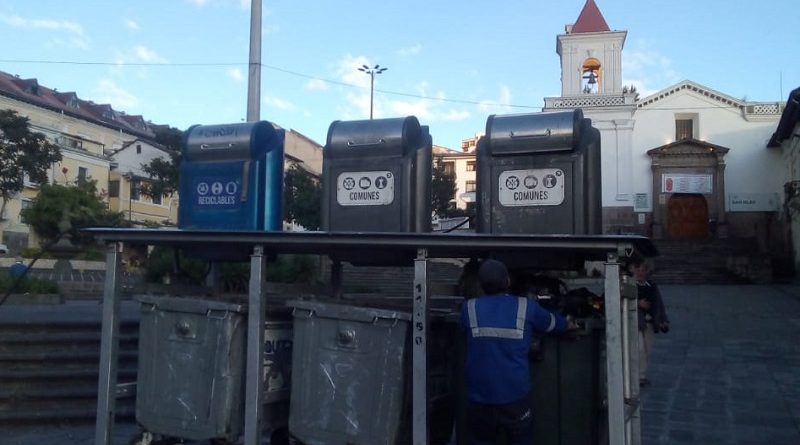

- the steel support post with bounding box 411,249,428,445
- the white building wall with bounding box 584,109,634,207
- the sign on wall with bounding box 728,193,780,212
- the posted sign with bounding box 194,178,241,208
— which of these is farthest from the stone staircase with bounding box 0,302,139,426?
the sign on wall with bounding box 728,193,780,212

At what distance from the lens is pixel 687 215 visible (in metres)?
38.9

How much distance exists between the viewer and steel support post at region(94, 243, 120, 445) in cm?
563

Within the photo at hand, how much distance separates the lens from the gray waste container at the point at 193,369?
544cm

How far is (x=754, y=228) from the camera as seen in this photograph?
38219 mm

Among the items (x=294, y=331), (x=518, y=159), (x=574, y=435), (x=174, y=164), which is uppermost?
(x=174, y=164)

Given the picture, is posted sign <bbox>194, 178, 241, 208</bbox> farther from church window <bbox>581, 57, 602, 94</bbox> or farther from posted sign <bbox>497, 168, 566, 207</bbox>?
church window <bbox>581, 57, 602, 94</bbox>

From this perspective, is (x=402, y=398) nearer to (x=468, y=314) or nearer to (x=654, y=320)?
(x=468, y=314)

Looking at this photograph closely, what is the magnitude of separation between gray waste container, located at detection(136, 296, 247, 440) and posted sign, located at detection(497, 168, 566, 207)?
81.4 inches

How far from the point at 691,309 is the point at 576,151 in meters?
15.7

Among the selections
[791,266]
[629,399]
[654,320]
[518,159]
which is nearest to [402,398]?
[629,399]

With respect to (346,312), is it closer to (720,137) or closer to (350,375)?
(350,375)

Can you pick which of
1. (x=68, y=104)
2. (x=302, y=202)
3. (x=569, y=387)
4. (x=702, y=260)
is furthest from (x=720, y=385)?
(x=68, y=104)

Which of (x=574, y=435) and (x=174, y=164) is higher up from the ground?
(x=174, y=164)

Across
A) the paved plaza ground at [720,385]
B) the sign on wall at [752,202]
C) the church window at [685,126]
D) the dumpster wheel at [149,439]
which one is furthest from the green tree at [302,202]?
the dumpster wheel at [149,439]
